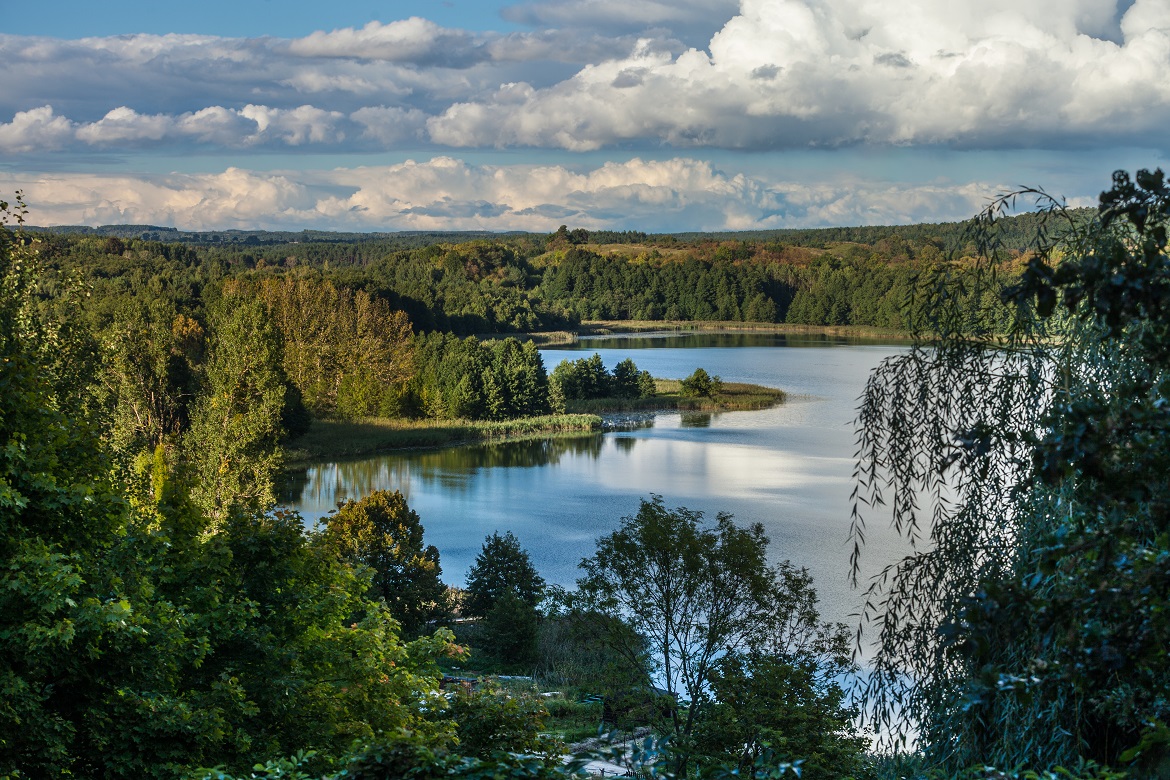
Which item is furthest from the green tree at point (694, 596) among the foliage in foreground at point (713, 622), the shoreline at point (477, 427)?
the shoreline at point (477, 427)

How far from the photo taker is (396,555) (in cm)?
2283

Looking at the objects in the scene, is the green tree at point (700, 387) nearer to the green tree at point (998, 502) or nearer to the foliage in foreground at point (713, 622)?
the foliage in foreground at point (713, 622)

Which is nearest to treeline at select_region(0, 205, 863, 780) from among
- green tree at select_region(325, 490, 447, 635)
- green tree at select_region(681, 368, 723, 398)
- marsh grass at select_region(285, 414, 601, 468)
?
green tree at select_region(325, 490, 447, 635)

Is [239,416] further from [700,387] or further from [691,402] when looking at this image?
[700,387]

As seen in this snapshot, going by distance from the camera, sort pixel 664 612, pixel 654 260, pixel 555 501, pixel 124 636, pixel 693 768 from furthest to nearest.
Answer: pixel 654 260 → pixel 555 501 → pixel 664 612 → pixel 693 768 → pixel 124 636

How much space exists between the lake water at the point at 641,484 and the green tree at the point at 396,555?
3.14 metres

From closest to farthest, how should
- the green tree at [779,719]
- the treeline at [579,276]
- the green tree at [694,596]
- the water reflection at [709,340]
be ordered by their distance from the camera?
the green tree at [779,719] → the green tree at [694,596] → the treeline at [579,276] → the water reflection at [709,340]

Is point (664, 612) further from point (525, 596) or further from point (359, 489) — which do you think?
point (359, 489)

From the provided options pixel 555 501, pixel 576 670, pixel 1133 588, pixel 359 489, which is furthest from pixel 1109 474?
pixel 359 489

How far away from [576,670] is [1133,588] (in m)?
18.5

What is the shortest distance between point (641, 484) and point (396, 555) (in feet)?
49.0

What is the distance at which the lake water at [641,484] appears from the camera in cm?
2705

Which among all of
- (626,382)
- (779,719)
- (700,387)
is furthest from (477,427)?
(779,719)

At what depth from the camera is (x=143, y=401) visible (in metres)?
35.5
